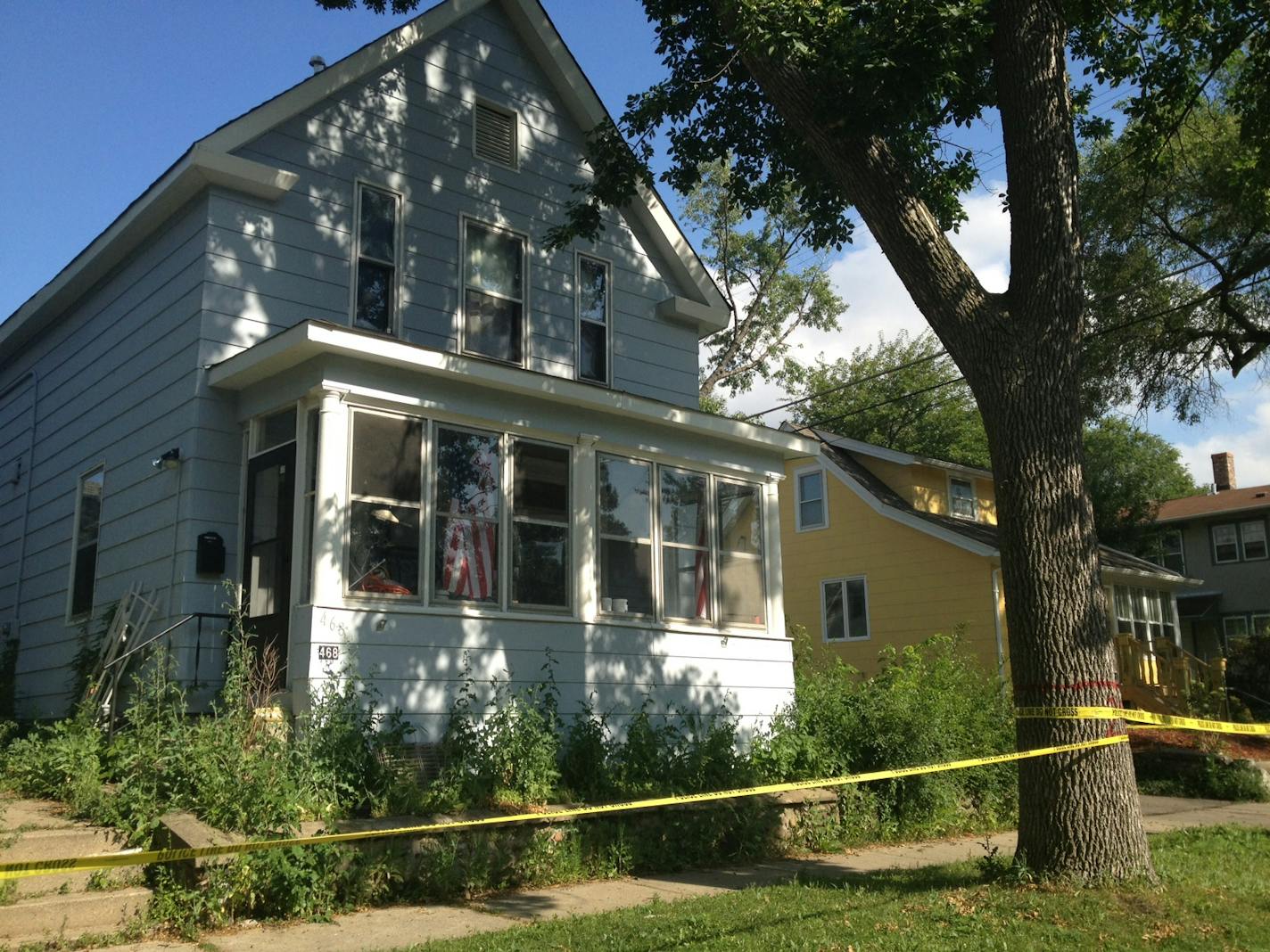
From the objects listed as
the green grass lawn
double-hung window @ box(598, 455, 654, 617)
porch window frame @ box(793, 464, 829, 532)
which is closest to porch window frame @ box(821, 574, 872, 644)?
porch window frame @ box(793, 464, 829, 532)

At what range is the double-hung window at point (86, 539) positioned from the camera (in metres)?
12.8

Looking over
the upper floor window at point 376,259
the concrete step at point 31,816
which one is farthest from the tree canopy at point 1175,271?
the concrete step at point 31,816

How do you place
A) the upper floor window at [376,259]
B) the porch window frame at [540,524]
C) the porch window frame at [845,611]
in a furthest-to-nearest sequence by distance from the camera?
the porch window frame at [845,611] < the upper floor window at [376,259] < the porch window frame at [540,524]

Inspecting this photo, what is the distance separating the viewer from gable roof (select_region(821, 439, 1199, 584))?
2241 cm

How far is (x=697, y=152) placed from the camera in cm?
1334

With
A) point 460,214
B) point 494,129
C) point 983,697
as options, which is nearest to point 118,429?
point 460,214

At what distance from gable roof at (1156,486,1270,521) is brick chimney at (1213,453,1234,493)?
3.50 meters

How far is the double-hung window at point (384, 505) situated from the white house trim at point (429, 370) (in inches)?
25.1

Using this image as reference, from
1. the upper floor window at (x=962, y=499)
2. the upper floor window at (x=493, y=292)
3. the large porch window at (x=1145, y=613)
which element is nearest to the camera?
the upper floor window at (x=493, y=292)

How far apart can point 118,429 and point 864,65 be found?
9103 mm

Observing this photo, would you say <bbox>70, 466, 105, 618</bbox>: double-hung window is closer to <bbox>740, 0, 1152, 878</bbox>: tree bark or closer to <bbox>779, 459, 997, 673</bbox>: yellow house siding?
<bbox>740, 0, 1152, 878</bbox>: tree bark

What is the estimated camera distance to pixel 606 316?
49.0 feet

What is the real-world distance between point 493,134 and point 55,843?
32.8ft

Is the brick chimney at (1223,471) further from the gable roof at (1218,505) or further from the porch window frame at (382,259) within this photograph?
the porch window frame at (382,259)
